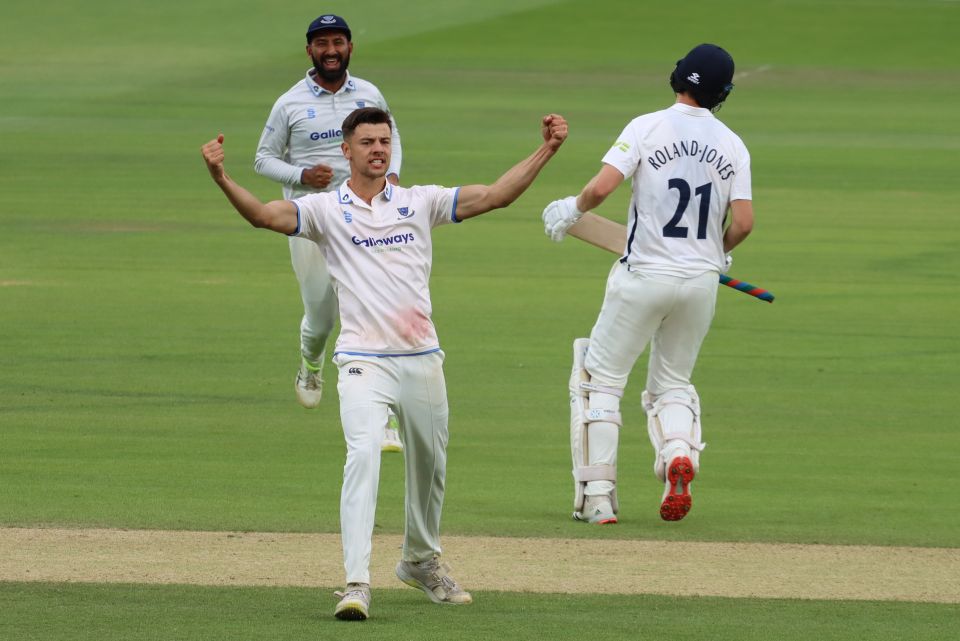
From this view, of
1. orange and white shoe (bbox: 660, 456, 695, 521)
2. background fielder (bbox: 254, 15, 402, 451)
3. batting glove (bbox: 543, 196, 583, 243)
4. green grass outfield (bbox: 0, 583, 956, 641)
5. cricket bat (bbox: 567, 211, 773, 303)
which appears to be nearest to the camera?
green grass outfield (bbox: 0, 583, 956, 641)

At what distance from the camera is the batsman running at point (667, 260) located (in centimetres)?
930

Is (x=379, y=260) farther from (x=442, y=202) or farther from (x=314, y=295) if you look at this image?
(x=314, y=295)

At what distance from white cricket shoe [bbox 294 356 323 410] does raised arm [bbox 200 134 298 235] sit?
4495mm

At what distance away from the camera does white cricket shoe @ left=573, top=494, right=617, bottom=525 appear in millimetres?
9414

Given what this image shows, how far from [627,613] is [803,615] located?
0.70 m

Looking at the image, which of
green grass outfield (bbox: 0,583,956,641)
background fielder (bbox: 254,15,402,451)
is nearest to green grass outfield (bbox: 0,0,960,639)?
green grass outfield (bbox: 0,583,956,641)

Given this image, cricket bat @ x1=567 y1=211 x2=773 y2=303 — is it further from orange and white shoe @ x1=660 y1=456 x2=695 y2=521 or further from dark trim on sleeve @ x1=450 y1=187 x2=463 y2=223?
dark trim on sleeve @ x1=450 y1=187 x2=463 y2=223

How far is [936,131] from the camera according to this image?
32.2 meters

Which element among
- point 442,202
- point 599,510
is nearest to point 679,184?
point 599,510

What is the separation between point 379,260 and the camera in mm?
7801

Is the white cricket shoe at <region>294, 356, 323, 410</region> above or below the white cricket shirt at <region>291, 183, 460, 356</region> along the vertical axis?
below

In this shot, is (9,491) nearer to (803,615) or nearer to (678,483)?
(678,483)

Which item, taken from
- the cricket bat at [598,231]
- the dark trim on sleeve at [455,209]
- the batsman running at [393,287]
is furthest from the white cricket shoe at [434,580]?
the cricket bat at [598,231]

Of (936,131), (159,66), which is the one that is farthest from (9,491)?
(159,66)
